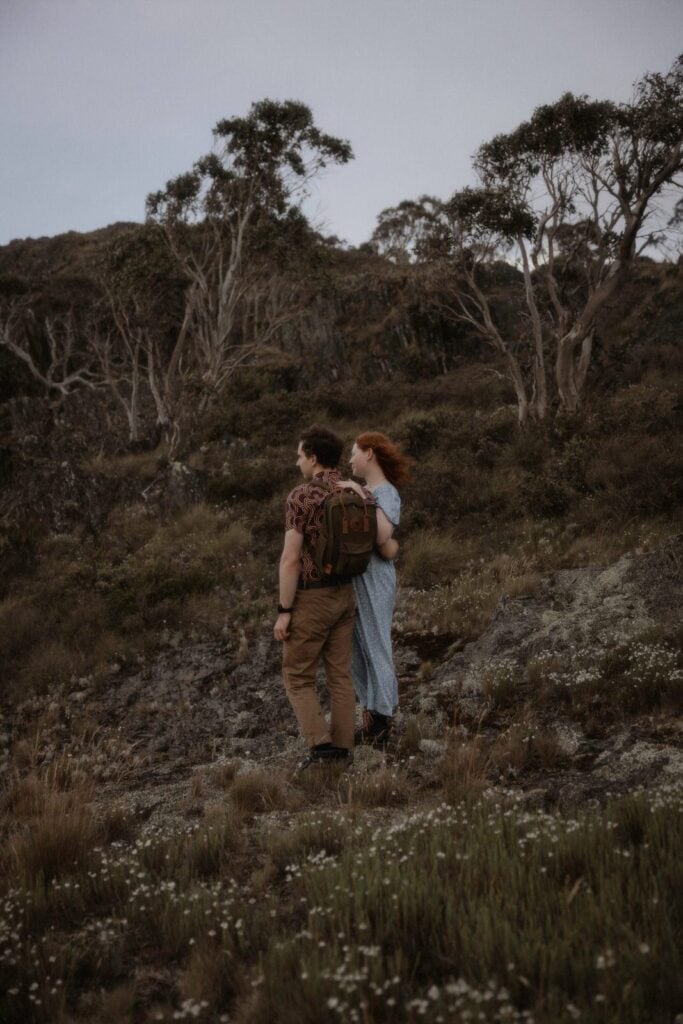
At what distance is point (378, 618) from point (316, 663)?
1.85 feet

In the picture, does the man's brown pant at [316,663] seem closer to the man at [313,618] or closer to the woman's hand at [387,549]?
the man at [313,618]

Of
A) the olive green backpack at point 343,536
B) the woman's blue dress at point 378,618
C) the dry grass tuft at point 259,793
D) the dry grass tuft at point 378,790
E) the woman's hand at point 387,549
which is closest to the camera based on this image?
the dry grass tuft at point 378,790

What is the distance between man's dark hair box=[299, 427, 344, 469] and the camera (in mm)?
4352

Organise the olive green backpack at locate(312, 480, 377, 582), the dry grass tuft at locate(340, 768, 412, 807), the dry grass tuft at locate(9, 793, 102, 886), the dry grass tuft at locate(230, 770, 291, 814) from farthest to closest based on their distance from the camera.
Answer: the olive green backpack at locate(312, 480, 377, 582)
the dry grass tuft at locate(230, 770, 291, 814)
the dry grass tuft at locate(340, 768, 412, 807)
the dry grass tuft at locate(9, 793, 102, 886)

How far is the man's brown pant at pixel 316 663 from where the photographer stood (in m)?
4.20

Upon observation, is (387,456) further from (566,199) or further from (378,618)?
(566,199)

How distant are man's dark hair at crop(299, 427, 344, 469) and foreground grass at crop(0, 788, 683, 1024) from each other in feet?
7.15

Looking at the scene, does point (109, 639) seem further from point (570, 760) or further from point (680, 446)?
point (680, 446)

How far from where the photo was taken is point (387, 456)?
469cm

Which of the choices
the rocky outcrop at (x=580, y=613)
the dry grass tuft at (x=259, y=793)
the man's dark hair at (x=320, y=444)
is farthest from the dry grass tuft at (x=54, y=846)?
the rocky outcrop at (x=580, y=613)

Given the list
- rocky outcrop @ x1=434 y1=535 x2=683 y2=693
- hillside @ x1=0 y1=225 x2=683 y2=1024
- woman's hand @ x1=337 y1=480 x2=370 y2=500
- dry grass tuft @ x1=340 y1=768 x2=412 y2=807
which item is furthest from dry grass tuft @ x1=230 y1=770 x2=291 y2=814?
rocky outcrop @ x1=434 y1=535 x2=683 y2=693

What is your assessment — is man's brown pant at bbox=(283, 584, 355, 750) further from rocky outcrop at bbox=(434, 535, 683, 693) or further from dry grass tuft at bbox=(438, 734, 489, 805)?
rocky outcrop at bbox=(434, 535, 683, 693)

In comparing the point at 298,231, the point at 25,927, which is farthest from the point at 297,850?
the point at 298,231

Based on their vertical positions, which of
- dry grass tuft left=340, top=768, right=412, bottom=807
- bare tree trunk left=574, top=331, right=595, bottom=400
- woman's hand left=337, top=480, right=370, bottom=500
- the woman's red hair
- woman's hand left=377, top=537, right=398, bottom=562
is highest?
bare tree trunk left=574, top=331, right=595, bottom=400
